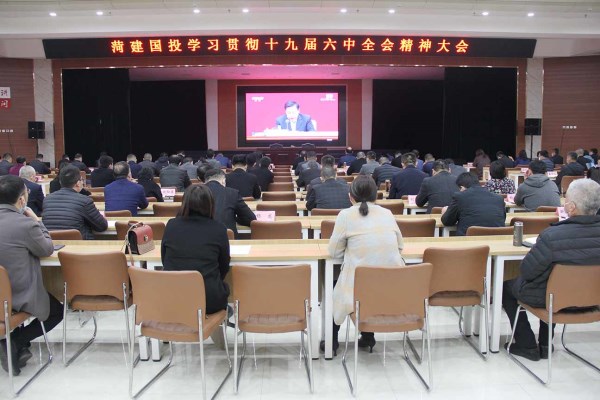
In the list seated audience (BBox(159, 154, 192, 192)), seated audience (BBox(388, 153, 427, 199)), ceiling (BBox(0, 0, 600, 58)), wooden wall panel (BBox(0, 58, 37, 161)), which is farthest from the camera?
wooden wall panel (BBox(0, 58, 37, 161))

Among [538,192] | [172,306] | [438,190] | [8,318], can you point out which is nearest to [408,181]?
[438,190]

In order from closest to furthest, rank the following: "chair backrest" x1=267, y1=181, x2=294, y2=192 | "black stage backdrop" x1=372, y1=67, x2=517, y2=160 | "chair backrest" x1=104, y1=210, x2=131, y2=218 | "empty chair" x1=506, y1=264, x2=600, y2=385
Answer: "empty chair" x1=506, y1=264, x2=600, y2=385, "chair backrest" x1=104, y1=210, x2=131, y2=218, "chair backrest" x1=267, y1=181, x2=294, y2=192, "black stage backdrop" x1=372, y1=67, x2=517, y2=160

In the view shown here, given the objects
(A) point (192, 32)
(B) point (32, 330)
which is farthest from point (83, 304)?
(A) point (192, 32)

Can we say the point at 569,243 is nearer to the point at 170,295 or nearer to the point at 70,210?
the point at 170,295

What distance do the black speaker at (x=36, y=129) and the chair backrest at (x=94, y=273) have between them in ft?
36.6

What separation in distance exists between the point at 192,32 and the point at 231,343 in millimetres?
8790

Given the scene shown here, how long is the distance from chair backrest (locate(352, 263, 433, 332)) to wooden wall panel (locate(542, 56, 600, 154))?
40.5 feet

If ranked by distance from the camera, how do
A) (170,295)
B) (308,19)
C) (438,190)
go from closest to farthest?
(170,295) < (438,190) < (308,19)

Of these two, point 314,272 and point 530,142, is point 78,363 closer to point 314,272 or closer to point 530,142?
point 314,272

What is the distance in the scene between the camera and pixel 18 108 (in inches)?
534

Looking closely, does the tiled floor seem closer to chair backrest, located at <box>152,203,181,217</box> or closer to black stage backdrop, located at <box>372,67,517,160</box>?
chair backrest, located at <box>152,203,181,217</box>

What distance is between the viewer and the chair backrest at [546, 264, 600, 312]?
3143 mm

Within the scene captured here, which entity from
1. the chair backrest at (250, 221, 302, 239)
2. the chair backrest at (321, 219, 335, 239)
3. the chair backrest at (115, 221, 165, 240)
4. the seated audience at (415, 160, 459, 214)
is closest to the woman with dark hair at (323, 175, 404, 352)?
the chair backrest at (321, 219, 335, 239)

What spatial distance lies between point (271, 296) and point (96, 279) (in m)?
1.13
